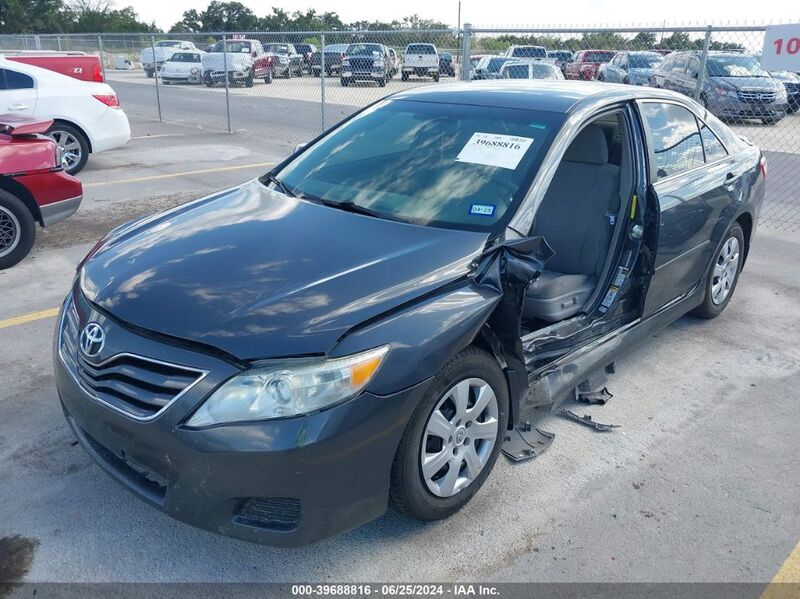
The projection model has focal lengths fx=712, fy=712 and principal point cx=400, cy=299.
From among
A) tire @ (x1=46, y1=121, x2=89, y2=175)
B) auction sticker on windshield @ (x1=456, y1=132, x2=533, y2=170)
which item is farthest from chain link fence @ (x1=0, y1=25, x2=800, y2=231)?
tire @ (x1=46, y1=121, x2=89, y2=175)

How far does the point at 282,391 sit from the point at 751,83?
14.0 meters

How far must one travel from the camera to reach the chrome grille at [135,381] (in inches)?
95.0

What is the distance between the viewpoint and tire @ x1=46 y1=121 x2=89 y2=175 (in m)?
10.1

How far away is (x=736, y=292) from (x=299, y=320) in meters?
4.66

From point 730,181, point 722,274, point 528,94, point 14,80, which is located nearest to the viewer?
point 528,94

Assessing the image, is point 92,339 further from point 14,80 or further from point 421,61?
point 421,61

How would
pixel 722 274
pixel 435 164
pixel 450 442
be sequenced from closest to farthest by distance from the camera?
pixel 450 442 → pixel 435 164 → pixel 722 274

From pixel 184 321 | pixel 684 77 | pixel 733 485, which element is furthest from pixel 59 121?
pixel 684 77

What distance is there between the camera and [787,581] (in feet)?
8.95

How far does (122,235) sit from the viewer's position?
3.40 meters

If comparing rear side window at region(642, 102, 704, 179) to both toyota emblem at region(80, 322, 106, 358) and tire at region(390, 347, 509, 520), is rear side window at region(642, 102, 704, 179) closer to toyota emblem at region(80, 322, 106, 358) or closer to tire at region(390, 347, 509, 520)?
tire at region(390, 347, 509, 520)

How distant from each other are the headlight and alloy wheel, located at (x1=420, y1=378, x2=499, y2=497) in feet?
1.53

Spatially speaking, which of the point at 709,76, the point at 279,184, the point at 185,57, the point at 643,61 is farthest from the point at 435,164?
the point at 185,57

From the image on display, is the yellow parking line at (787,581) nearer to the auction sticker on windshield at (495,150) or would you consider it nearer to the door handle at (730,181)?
the auction sticker on windshield at (495,150)
